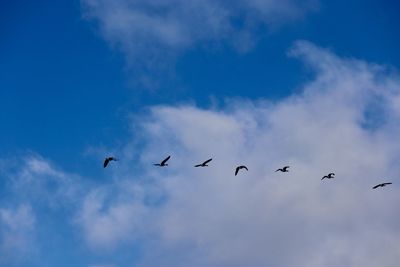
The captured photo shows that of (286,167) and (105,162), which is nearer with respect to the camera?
(105,162)

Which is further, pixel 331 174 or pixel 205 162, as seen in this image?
pixel 331 174

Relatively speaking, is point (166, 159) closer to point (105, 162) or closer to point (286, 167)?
point (105, 162)

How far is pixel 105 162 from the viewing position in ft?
298

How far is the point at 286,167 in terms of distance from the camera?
106000 millimetres

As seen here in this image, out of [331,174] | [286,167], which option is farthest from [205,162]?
[331,174]

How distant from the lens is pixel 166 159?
98.7m

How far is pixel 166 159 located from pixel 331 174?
31.7 m

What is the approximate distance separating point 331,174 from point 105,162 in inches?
1685

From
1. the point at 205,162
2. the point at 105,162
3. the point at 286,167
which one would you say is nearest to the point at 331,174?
the point at 286,167

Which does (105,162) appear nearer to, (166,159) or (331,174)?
(166,159)

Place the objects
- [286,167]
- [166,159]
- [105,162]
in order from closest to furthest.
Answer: [105,162] → [166,159] → [286,167]

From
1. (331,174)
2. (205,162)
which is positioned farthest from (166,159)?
(331,174)

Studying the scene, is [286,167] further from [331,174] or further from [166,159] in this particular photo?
[166,159]

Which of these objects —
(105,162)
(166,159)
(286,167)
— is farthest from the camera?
(286,167)
